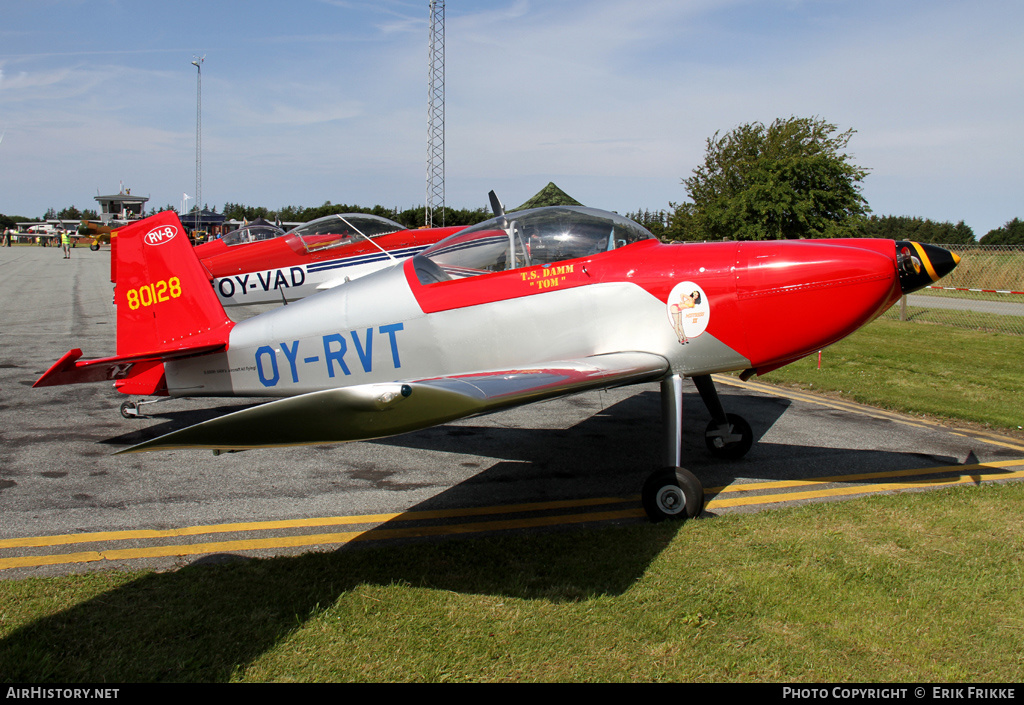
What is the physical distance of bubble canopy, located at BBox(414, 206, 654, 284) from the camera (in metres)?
5.34

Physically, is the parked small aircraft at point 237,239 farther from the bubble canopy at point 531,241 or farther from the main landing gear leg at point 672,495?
the main landing gear leg at point 672,495

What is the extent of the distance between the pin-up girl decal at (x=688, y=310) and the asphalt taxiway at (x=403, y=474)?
138 cm

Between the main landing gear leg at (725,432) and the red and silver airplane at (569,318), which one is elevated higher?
the red and silver airplane at (569,318)

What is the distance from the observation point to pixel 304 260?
35.6ft

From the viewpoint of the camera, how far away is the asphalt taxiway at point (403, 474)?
4.54 metres

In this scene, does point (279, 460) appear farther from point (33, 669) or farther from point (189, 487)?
point (33, 669)

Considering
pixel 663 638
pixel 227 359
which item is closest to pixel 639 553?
pixel 663 638

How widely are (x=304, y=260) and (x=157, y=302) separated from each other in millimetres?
4694

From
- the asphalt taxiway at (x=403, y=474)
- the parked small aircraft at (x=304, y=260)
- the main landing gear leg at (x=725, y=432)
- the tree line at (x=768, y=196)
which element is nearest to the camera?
the asphalt taxiway at (x=403, y=474)

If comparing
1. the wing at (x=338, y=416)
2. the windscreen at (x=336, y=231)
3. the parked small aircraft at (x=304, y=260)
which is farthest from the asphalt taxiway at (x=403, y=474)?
the windscreen at (x=336, y=231)

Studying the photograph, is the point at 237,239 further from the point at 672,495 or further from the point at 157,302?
the point at 672,495

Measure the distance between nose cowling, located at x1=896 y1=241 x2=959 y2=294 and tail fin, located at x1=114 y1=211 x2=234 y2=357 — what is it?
5.58 meters

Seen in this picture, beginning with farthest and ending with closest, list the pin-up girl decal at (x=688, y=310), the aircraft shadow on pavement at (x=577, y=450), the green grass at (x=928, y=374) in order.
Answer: the green grass at (x=928, y=374), the aircraft shadow on pavement at (x=577, y=450), the pin-up girl decal at (x=688, y=310)

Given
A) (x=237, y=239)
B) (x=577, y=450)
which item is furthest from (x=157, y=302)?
(x=237, y=239)
